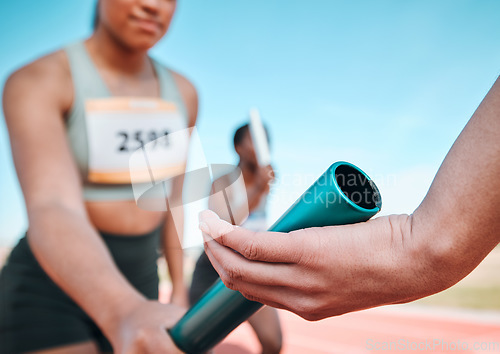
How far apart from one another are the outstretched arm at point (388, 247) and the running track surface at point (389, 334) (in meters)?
3.16

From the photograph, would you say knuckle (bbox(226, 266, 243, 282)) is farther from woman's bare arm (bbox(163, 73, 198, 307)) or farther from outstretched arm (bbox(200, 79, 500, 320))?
woman's bare arm (bbox(163, 73, 198, 307))

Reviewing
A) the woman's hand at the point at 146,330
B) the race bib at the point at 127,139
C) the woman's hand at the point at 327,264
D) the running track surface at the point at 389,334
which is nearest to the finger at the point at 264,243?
the woman's hand at the point at 327,264

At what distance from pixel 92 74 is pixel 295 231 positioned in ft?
2.41

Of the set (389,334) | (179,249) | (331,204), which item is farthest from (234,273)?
(389,334)

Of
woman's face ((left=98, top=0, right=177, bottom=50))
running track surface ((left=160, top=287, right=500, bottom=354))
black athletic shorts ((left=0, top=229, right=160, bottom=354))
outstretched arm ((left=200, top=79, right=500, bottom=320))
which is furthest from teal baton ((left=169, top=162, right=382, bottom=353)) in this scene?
running track surface ((left=160, top=287, right=500, bottom=354))

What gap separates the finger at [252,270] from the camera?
40 cm

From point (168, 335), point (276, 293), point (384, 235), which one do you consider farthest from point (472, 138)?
point (168, 335)

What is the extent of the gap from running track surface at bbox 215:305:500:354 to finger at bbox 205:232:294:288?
3.16 metres

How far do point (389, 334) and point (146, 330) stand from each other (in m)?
4.55

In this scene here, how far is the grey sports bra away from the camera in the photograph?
0.89 metres

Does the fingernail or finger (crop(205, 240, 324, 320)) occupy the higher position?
the fingernail

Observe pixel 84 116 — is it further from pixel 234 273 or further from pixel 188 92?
pixel 234 273

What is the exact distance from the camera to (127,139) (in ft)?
3.05

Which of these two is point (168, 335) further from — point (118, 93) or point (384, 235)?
point (118, 93)
